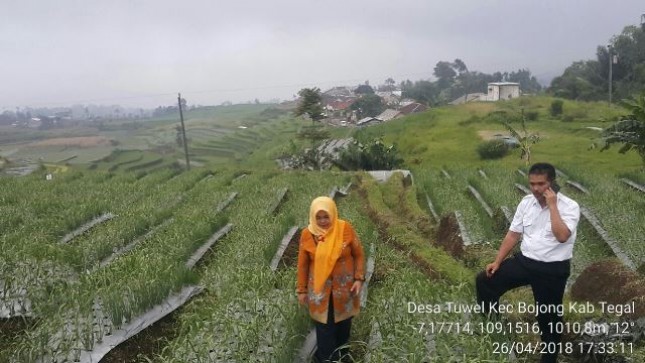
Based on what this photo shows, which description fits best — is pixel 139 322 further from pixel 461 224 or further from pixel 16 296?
pixel 461 224

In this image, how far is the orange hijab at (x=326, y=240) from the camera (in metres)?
3.70

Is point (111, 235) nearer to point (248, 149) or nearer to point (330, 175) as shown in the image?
point (330, 175)

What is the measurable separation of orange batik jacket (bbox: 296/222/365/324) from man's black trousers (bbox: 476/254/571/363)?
994 mm

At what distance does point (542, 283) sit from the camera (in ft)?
12.1

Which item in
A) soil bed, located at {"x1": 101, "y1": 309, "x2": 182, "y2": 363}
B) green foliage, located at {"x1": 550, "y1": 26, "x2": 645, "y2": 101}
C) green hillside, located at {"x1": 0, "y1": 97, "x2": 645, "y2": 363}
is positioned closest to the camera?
green hillside, located at {"x1": 0, "y1": 97, "x2": 645, "y2": 363}

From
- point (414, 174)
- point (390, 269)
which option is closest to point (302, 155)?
point (414, 174)

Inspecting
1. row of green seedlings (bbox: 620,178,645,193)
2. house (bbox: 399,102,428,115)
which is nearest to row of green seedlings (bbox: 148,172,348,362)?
row of green seedlings (bbox: 620,178,645,193)

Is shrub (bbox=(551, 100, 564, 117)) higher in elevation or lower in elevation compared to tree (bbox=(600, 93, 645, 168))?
lower

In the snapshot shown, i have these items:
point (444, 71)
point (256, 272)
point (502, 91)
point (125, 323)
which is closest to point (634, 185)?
point (256, 272)

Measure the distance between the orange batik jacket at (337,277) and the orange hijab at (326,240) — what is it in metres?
0.05

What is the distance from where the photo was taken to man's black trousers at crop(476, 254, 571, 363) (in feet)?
12.0

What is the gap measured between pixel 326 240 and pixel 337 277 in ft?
0.97

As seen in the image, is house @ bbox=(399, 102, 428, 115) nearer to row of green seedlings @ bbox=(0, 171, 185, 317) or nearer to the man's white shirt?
row of green seedlings @ bbox=(0, 171, 185, 317)

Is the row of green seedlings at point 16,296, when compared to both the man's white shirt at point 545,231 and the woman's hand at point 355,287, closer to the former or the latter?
the woman's hand at point 355,287
